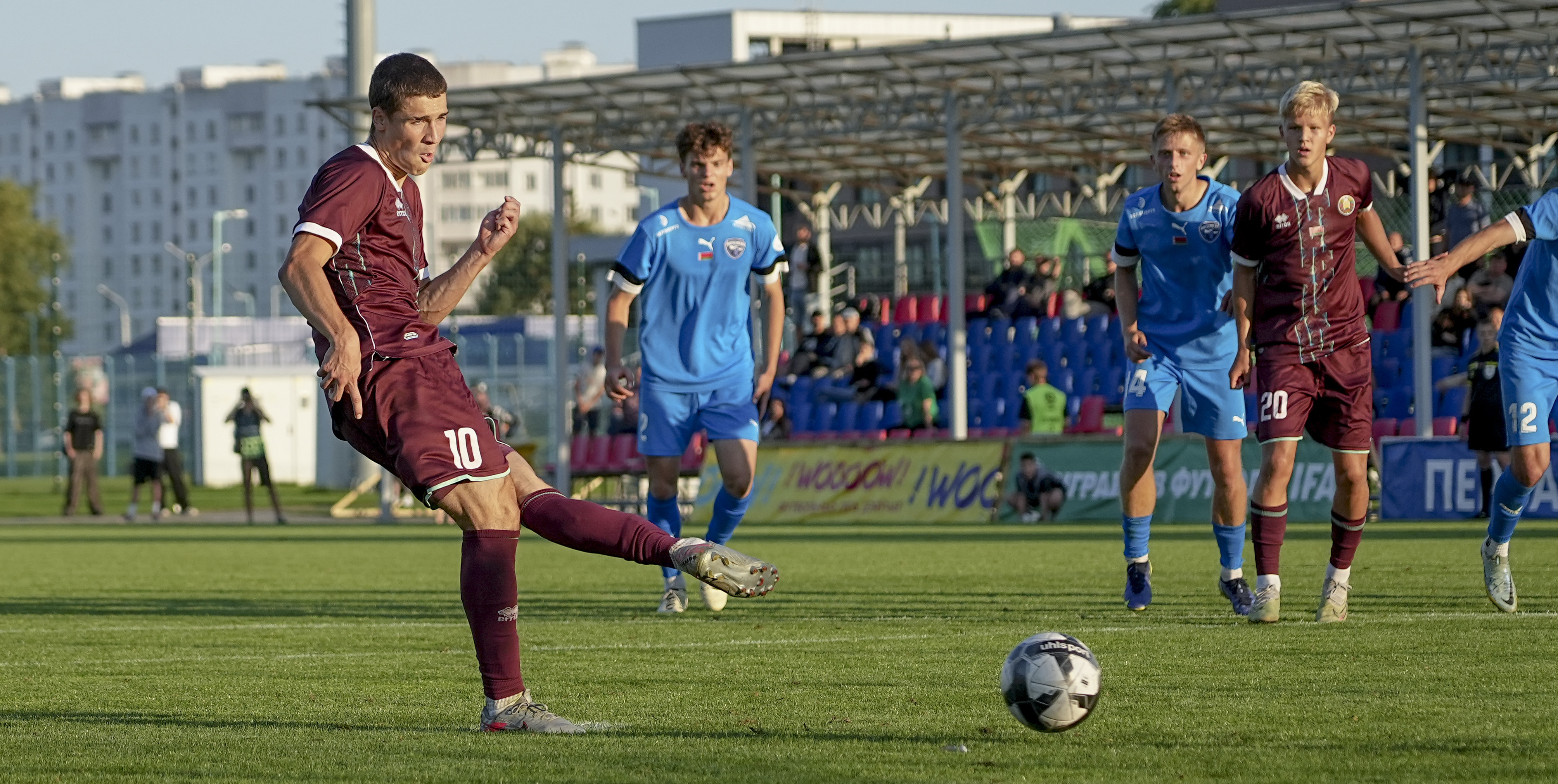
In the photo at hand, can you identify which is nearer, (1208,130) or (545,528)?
(545,528)

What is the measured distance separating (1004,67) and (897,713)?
21.4m

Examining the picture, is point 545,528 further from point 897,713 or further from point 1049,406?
point 1049,406

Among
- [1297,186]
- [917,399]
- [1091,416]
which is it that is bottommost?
[1091,416]

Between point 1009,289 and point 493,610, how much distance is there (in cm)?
2359

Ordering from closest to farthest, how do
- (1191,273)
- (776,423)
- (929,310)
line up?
(1191,273) → (776,423) → (929,310)

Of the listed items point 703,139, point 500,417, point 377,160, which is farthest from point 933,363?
point 377,160

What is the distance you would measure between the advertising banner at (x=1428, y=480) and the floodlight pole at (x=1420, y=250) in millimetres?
2934

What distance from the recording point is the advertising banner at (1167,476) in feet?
60.4

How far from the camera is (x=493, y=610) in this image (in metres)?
5.51

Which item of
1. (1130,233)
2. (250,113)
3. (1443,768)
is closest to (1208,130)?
(1130,233)

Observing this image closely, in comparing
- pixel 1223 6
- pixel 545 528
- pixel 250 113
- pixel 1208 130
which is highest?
pixel 250 113

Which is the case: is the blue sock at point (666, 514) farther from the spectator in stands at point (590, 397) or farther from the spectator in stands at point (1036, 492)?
the spectator in stands at point (590, 397)

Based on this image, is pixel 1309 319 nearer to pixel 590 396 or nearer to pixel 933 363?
pixel 933 363

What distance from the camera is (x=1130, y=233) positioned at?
9.20 m
